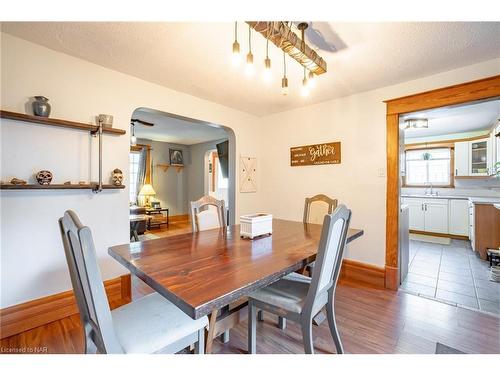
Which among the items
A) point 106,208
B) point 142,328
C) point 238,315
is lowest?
point 238,315

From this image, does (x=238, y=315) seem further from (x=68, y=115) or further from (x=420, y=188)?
(x=420, y=188)

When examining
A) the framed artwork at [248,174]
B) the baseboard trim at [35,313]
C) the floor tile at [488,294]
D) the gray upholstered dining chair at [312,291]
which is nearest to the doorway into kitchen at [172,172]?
the framed artwork at [248,174]

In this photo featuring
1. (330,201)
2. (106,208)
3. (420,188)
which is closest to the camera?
(106,208)

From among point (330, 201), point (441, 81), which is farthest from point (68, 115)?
point (441, 81)

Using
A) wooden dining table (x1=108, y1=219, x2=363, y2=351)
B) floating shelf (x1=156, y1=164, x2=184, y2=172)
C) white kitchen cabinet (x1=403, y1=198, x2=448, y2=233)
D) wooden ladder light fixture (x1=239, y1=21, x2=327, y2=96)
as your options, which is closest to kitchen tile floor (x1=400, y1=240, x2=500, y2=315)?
white kitchen cabinet (x1=403, y1=198, x2=448, y2=233)

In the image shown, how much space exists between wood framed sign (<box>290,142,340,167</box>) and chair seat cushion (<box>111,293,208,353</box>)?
255cm

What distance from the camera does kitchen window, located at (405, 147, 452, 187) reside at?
529 cm

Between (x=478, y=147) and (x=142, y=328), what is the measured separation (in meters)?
6.46

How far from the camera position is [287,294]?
1409mm

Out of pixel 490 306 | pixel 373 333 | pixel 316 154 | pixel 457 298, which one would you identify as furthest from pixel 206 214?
pixel 490 306

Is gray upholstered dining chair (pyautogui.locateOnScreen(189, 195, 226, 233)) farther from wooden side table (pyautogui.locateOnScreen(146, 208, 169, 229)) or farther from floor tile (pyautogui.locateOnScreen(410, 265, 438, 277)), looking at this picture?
wooden side table (pyautogui.locateOnScreen(146, 208, 169, 229))

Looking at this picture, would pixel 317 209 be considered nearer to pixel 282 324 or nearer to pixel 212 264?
pixel 282 324

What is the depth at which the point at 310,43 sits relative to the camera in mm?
1808
